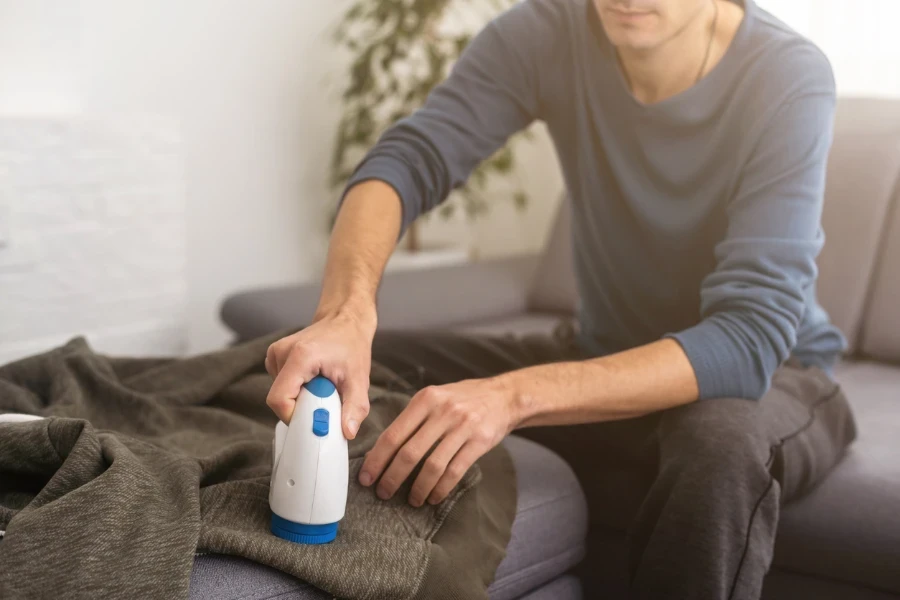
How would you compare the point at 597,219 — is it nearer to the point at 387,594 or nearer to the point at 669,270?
the point at 669,270

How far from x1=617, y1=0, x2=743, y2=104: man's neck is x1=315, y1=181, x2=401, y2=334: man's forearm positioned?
422mm

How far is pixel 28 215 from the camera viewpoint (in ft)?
6.97

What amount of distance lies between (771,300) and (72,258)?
63.7 inches

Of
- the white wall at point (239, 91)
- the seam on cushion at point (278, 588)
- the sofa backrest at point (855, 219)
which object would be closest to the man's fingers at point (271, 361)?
the seam on cushion at point (278, 588)

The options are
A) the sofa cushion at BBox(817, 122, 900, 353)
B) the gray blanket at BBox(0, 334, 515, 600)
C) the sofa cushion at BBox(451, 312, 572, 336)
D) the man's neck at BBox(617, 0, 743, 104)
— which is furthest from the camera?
the sofa cushion at BBox(451, 312, 572, 336)

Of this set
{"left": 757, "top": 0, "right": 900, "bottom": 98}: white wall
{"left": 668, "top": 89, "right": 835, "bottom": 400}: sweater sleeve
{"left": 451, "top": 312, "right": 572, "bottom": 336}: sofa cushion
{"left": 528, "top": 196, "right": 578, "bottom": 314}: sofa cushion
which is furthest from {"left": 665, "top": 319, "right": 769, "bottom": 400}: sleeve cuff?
{"left": 757, "top": 0, "right": 900, "bottom": 98}: white wall

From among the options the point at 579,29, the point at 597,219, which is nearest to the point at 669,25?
the point at 579,29

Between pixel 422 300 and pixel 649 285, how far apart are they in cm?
74

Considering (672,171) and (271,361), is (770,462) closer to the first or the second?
(672,171)

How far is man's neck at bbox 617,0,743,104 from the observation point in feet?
4.63

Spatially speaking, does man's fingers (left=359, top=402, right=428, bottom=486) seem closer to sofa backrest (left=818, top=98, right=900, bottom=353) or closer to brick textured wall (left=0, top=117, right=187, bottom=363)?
sofa backrest (left=818, top=98, right=900, bottom=353)

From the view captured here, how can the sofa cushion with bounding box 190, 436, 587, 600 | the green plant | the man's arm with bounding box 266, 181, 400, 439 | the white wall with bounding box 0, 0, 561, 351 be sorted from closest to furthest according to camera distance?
Answer: 1. the man's arm with bounding box 266, 181, 400, 439
2. the sofa cushion with bounding box 190, 436, 587, 600
3. the white wall with bounding box 0, 0, 561, 351
4. the green plant

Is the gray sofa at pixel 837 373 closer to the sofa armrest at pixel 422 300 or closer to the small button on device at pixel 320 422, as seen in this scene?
the sofa armrest at pixel 422 300

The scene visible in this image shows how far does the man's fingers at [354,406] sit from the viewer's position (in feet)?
A: 2.99
